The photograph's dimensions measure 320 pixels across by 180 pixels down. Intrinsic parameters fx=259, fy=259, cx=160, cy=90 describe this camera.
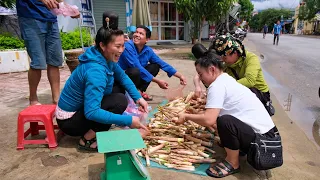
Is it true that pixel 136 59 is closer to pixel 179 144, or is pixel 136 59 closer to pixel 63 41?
pixel 179 144

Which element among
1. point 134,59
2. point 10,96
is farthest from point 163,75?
point 10,96

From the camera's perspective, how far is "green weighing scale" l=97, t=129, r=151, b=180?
173 cm

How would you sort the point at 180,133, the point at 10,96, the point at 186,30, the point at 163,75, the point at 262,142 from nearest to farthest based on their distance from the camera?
the point at 262,142 → the point at 180,133 → the point at 10,96 → the point at 163,75 → the point at 186,30

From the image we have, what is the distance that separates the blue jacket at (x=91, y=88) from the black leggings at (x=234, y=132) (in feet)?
2.49

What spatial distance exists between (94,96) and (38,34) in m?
1.69

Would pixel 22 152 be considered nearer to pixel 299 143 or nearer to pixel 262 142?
pixel 262 142

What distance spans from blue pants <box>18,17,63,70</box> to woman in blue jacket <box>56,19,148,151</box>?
1.13 metres

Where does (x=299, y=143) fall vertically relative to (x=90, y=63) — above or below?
below

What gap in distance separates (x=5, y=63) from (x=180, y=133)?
5.72m

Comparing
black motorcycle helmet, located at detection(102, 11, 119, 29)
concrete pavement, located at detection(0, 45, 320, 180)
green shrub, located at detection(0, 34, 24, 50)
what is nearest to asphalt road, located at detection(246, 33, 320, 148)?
concrete pavement, located at detection(0, 45, 320, 180)

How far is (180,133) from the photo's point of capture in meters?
2.81

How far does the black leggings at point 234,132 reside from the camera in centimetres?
207

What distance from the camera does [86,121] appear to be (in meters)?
2.41

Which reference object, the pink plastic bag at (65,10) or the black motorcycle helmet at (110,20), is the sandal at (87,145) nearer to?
the black motorcycle helmet at (110,20)
